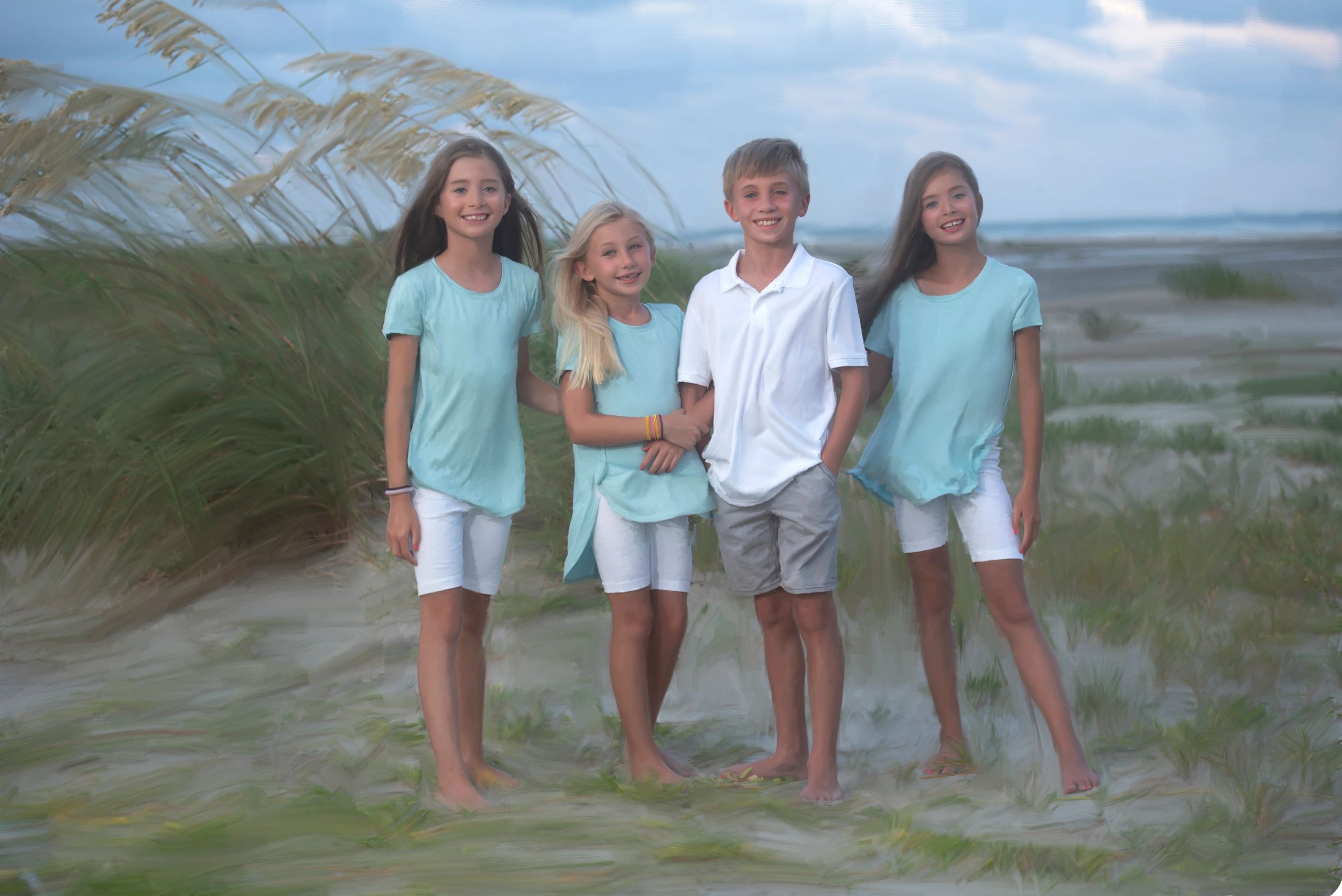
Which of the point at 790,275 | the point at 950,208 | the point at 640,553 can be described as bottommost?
the point at 640,553

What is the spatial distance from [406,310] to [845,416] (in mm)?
832

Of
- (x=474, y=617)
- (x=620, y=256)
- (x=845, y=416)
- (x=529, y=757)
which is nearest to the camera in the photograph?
(x=845, y=416)

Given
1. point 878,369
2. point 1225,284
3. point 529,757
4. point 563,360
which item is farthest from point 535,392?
point 1225,284

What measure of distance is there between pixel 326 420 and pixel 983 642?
1870mm

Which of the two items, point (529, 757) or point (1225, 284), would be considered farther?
point (1225, 284)

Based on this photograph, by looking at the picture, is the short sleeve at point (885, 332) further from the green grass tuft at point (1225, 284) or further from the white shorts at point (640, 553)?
the green grass tuft at point (1225, 284)

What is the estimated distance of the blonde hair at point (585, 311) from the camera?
2295 mm

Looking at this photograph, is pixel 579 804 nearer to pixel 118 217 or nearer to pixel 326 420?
pixel 326 420

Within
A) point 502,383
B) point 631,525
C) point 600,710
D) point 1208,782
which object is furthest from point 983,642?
point 502,383

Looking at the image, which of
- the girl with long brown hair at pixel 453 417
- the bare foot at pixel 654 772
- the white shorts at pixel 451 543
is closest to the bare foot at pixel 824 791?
the bare foot at pixel 654 772

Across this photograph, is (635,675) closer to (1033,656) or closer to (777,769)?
(777,769)

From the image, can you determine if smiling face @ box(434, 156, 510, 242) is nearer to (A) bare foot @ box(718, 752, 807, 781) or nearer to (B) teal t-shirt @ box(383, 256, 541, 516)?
(B) teal t-shirt @ box(383, 256, 541, 516)

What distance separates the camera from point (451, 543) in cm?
228

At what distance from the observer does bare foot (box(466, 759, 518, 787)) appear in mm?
2389
